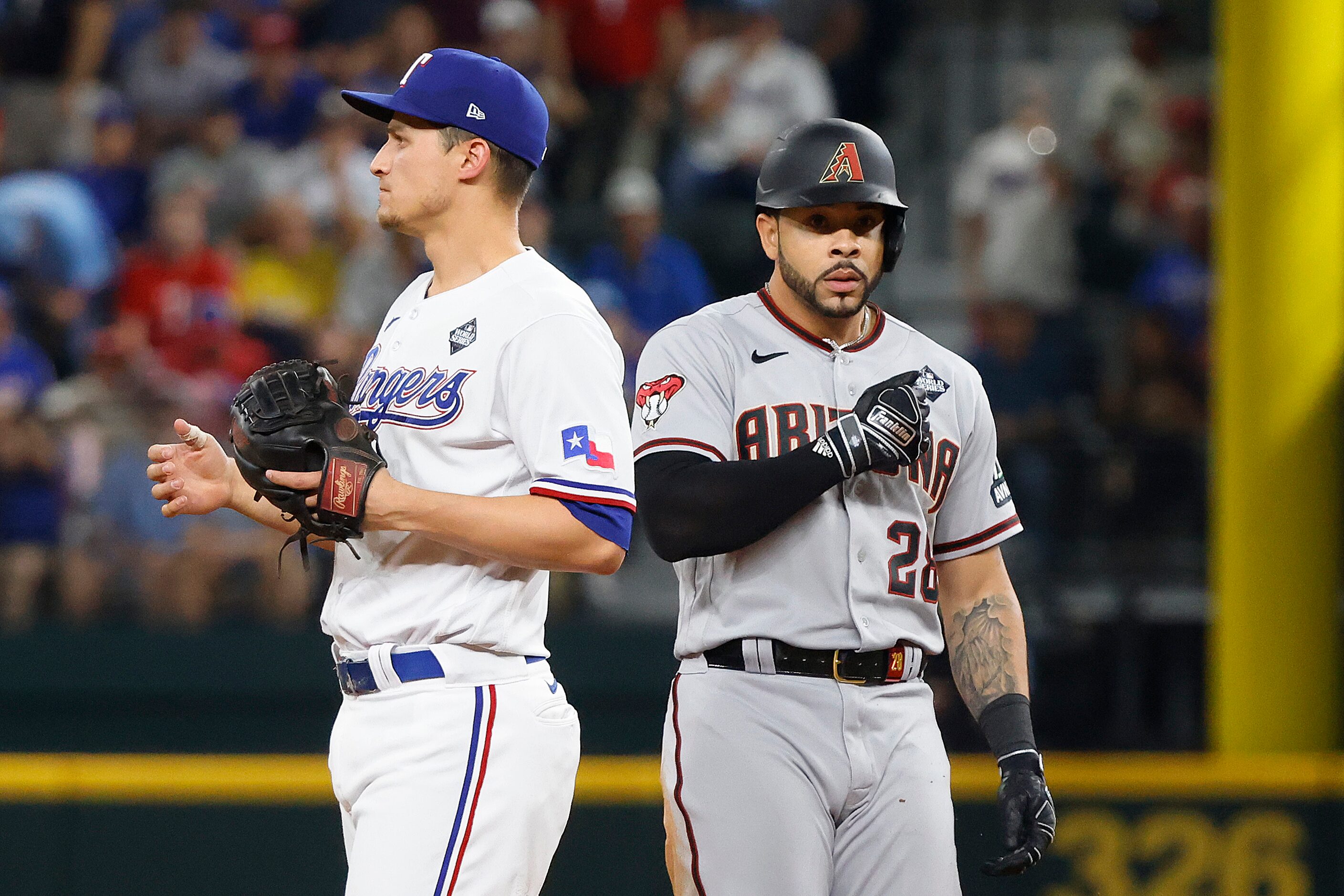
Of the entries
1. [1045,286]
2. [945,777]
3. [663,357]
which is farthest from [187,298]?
[945,777]

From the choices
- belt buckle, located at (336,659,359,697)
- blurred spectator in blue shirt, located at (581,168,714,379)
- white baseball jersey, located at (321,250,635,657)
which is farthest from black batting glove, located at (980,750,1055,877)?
blurred spectator in blue shirt, located at (581,168,714,379)

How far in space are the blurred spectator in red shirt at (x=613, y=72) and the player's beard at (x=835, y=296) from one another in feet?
17.5

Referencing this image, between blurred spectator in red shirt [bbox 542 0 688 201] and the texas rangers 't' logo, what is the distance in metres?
5.36

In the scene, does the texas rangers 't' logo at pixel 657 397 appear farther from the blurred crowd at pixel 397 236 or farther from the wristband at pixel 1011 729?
the blurred crowd at pixel 397 236

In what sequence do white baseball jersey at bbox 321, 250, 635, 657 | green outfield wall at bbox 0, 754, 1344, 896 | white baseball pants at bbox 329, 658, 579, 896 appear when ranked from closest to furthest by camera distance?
white baseball pants at bbox 329, 658, 579, 896
white baseball jersey at bbox 321, 250, 635, 657
green outfield wall at bbox 0, 754, 1344, 896

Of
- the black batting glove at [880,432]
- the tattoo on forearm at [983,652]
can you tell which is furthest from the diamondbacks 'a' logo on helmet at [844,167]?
the tattoo on forearm at [983,652]

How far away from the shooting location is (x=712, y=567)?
9.78 feet

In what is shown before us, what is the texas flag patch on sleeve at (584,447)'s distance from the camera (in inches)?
104

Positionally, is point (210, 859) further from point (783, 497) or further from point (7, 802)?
point (783, 497)

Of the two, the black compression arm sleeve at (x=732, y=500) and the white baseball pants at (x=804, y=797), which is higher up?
the black compression arm sleeve at (x=732, y=500)

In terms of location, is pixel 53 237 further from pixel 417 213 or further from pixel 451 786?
pixel 451 786

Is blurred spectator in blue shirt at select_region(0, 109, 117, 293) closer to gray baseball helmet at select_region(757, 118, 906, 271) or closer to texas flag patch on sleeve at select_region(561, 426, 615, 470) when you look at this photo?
gray baseball helmet at select_region(757, 118, 906, 271)

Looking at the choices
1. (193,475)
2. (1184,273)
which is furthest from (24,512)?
(1184,273)

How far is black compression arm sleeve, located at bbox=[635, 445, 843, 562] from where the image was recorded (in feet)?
9.07
